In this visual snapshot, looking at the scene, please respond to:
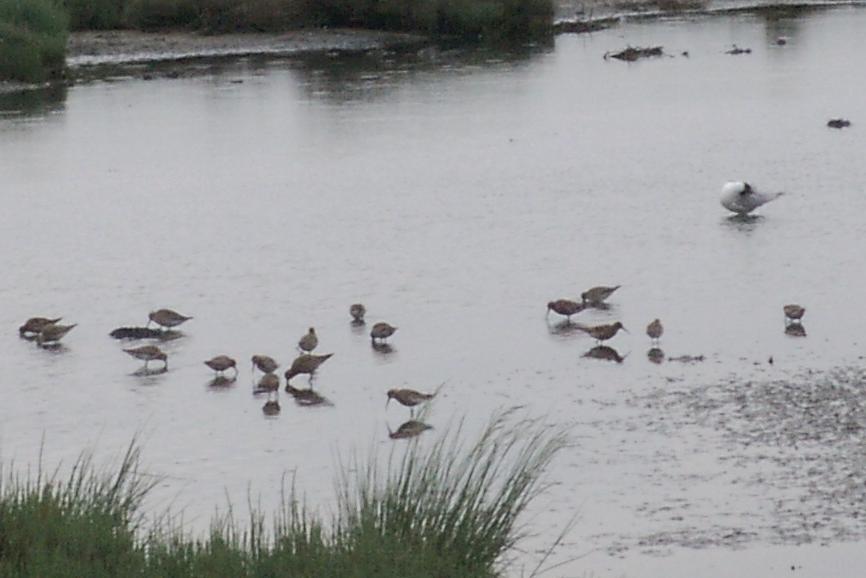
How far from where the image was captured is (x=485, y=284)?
1706 centimetres

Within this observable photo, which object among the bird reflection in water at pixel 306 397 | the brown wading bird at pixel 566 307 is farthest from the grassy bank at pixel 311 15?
the bird reflection in water at pixel 306 397

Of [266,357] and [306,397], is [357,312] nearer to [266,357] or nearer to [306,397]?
[266,357]

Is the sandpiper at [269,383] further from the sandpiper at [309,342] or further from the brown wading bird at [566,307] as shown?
the brown wading bird at [566,307]

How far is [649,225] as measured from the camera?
65.7 ft

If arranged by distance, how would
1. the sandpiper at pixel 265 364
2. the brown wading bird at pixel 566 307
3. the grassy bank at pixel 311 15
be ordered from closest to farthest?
1. the sandpiper at pixel 265 364
2. the brown wading bird at pixel 566 307
3. the grassy bank at pixel 311 15

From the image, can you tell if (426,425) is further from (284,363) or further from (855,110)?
(855,110)

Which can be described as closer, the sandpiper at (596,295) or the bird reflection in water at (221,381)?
the bird reflection in water at (221,381)

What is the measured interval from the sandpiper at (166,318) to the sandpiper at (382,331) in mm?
1716

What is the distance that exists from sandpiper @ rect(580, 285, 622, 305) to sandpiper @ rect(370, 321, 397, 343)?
1.72m

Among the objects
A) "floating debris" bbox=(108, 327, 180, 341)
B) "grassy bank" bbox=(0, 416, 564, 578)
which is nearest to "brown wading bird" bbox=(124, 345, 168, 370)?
"floating debris" bbox=(108, 327, 180, 341)

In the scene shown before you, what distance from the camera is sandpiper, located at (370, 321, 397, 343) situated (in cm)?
1468

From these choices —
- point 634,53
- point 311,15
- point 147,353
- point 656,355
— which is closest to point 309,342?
point 147,353

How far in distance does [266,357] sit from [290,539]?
6.28 metres

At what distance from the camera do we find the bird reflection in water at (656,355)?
13867mm
